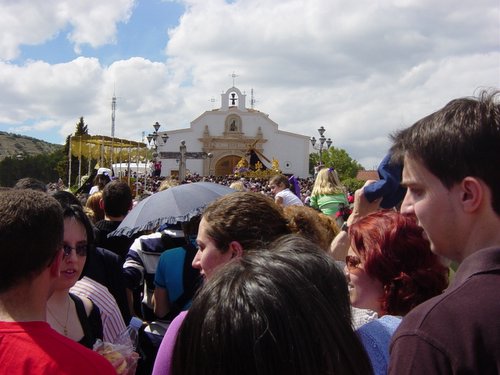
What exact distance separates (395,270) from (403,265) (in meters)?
0.04

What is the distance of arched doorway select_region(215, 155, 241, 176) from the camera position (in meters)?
68.8

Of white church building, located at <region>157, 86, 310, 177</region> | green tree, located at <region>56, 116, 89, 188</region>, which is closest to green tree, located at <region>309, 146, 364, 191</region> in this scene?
white church building, located at <region>157, 86, 310, 177</region>

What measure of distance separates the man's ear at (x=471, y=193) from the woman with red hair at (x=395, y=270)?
69cm

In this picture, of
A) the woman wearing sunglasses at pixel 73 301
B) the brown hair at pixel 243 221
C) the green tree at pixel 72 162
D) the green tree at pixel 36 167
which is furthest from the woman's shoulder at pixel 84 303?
the green tree at pixel 36 167

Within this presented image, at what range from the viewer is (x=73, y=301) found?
2.75 m

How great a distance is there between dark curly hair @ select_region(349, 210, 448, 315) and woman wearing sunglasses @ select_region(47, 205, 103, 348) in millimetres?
1436

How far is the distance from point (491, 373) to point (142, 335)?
2735 mm

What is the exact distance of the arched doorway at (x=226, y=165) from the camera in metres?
68.8

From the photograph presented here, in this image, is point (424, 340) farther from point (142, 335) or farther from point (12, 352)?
point (142, 335)

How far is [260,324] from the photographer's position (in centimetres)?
120

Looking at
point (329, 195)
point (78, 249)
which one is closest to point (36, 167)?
point (329, 195)

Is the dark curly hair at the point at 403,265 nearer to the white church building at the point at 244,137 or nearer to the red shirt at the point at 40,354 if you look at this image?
the red shirt at the point at 40,354

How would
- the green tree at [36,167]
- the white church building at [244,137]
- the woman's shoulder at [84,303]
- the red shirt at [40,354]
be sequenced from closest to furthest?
the red shirt at [40,354]
the woman's shoulder at [84,303]
the white church building at [244,137]
the green tree at [36,167]

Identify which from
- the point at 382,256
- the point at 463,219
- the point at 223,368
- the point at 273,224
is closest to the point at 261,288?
the point at 223,368
